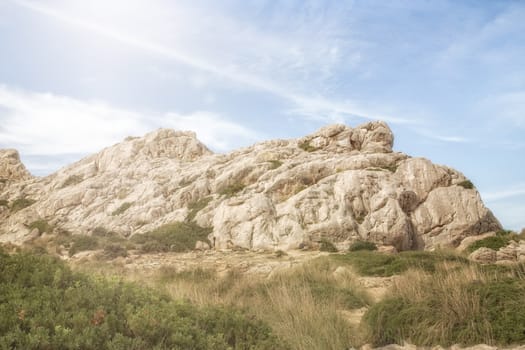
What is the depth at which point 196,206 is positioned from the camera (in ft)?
122

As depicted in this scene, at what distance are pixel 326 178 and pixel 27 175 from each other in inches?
2349

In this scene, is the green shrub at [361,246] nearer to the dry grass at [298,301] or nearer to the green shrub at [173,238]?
the dry grass at [298,301]

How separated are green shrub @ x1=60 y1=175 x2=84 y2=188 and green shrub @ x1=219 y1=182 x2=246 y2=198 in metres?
27.0

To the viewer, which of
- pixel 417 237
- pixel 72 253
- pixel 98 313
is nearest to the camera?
pixel 98 313

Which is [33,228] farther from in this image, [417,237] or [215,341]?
[215,341]

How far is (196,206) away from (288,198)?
976 cm

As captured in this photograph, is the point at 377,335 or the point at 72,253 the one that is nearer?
the point at 377,335

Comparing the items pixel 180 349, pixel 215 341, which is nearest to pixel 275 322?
pixel 215 341

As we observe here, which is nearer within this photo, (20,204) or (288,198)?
(288,198)

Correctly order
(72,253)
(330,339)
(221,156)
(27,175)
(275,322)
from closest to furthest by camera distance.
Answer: (330,339) → (275,322) → (72,253) → (221,156) → (27,175)

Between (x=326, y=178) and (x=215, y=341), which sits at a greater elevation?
(x=326, y=178)

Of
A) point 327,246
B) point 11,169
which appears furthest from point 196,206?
point 11,169

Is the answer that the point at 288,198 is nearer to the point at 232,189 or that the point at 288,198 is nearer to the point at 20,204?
the point at 232,189

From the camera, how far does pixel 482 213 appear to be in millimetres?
29641
